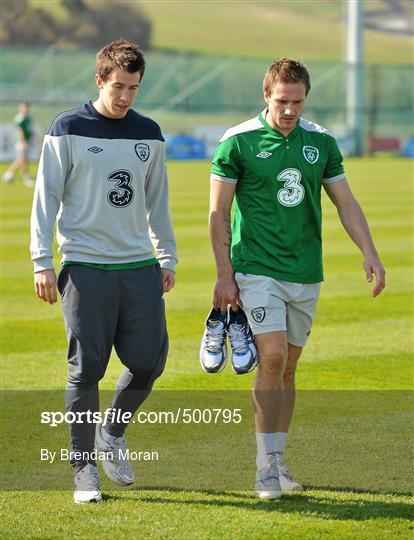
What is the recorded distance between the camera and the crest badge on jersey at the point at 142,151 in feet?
19.4

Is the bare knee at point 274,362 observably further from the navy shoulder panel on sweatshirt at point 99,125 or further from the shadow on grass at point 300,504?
the navy shoulder panel on sweatshirt at point 99,125

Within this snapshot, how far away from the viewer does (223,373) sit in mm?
9203

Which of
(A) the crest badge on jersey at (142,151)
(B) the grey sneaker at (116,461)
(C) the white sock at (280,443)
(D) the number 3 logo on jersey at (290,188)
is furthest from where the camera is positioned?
(C) the white sock at (280,443)

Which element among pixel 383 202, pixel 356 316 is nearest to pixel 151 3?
pixel 383 202

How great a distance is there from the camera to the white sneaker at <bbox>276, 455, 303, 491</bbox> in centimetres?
607

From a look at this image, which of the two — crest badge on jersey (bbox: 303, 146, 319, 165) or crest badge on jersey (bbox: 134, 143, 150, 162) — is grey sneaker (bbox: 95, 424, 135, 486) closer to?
crest badge on jersey (bbox: 134, 143, 150, 162)

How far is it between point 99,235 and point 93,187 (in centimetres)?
24

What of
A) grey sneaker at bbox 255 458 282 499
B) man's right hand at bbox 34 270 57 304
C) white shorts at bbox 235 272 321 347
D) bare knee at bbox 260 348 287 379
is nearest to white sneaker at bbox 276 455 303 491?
grey sneaker at bbox 255 458 282 499

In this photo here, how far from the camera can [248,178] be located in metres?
6.07

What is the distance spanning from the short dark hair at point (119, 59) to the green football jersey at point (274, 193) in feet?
2.07

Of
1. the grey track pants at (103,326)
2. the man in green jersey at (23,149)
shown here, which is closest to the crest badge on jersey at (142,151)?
the grey track pants at (103,326)

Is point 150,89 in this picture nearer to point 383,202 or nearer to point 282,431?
point 383,202

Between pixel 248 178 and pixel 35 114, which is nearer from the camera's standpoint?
pixel 248 178

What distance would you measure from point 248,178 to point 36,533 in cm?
203
